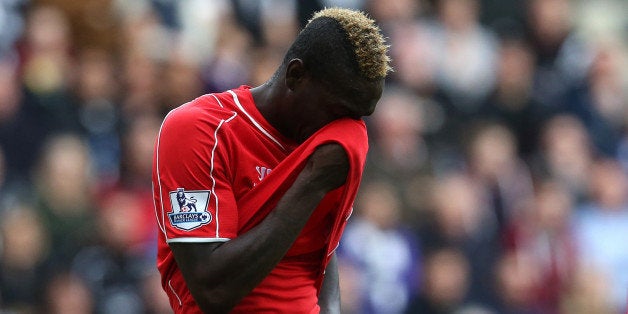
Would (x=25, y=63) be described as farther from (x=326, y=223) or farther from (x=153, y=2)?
(x=326, y=223)

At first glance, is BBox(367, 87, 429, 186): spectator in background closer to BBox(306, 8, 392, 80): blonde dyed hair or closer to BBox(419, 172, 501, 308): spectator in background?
BBox(419, 172, 501, 308): spectator in background

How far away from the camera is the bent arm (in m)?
3.45

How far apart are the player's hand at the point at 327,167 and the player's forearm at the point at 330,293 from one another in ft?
2.35

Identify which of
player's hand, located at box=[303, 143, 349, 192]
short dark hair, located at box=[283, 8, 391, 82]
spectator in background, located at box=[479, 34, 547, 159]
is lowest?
spectator in background, located at box=[479, 34, 547, 159]

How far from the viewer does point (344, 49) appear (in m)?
3.54

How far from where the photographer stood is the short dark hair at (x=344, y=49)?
354 centimetres

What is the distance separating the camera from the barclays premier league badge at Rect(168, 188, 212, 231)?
11.5ft

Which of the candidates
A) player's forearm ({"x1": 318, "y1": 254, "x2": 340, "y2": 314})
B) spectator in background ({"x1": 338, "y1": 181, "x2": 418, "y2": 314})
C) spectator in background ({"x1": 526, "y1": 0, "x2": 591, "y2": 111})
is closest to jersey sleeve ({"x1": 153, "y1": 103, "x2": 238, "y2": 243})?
player's forearm ({"x1": 318, "y1": 254, "x2": 340, "y2": 314})

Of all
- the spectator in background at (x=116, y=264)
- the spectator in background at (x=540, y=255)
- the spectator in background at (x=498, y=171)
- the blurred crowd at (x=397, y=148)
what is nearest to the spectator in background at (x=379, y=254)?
the blurred crowd at (x=397, y=148)

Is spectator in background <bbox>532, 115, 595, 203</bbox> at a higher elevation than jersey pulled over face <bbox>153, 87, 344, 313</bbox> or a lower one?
lower

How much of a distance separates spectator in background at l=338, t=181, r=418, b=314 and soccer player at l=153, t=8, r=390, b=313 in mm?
4308

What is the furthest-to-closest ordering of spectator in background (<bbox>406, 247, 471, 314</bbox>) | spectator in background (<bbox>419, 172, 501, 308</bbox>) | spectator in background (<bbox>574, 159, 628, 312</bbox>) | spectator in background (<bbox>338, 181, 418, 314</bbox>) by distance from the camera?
1. spectator in background (<bbox>574, 159, 628, 312</bbox>)
2. spectator in background (<bbox>419, 172, 501, 308</bbox>)
3. spectator in background (<bbox>406, 247, 471, 314</bbox>)
4. spectator in background (<bbox>338, 181, 418, 314</bbox>)

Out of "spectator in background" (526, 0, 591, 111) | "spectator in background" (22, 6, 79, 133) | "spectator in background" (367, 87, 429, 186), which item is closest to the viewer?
"spectator in background" (22, 6, 79, 133)

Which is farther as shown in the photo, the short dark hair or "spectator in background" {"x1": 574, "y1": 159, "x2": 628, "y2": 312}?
"spectator in background" {"x1": 574, "y1": 159, "x2": 628, "y2": 312}
